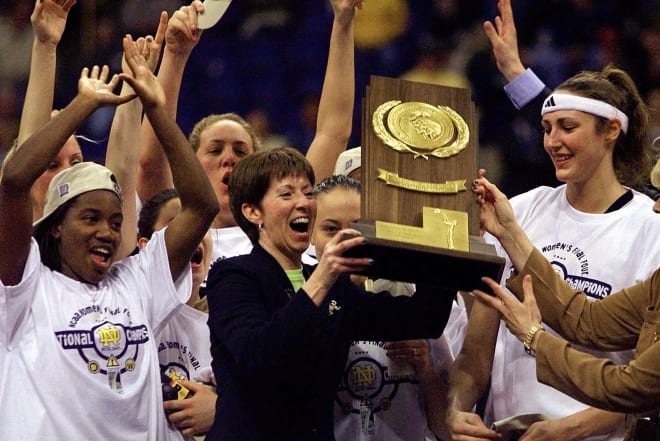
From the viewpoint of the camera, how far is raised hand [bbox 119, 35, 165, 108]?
10.5 ft

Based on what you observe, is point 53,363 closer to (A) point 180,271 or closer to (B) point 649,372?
(A) point 180,271

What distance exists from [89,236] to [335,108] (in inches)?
52.9

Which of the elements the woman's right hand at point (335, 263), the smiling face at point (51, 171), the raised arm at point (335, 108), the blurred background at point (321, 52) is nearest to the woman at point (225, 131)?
the raised arm at point (335, 108)

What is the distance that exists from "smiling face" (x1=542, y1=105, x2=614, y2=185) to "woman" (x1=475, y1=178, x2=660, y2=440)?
1.06 feet

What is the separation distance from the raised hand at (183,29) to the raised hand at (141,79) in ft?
2.14

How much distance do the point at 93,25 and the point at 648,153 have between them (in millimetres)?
3504

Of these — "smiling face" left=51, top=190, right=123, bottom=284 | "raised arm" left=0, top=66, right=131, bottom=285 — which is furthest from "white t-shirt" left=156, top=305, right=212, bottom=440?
"raised arm" left=0, top=66, right=131, bottom=285

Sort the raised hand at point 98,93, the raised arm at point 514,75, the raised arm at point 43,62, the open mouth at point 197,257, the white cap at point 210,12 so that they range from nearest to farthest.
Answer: the raised hand at point 98,93 < the raised arm at point 43,62 < the open mouth at point 197,257 < the raised arm at point 514,75 < the white cap at point 210,12

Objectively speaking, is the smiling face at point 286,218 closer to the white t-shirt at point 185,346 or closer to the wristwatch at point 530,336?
the white t-shirt at point 185,346

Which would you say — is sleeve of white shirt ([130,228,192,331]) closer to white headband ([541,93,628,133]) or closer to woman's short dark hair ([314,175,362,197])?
woman's short dark hair ([314,175,362,197])

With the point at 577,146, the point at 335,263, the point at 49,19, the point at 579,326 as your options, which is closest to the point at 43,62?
the point at 49,19

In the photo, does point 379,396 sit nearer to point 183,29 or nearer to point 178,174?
point 178,174

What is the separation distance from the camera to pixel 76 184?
10.8ft

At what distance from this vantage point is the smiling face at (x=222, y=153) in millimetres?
4129
